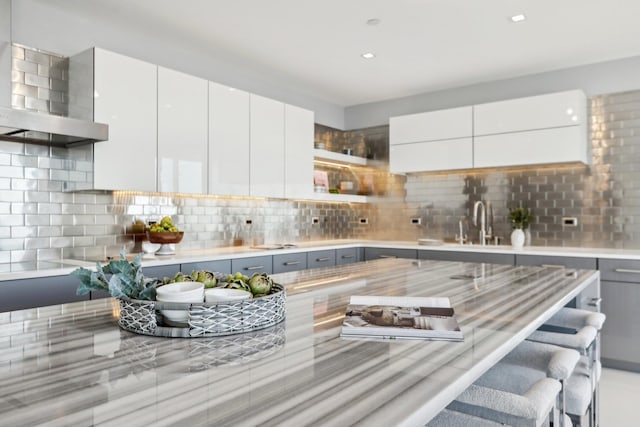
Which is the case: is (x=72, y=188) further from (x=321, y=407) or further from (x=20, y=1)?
(x=321, y=407)

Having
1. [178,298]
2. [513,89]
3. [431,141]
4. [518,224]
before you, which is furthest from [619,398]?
[178,298]

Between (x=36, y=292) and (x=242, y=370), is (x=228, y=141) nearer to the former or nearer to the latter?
(x=36, y=292)

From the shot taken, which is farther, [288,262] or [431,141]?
[431,141]

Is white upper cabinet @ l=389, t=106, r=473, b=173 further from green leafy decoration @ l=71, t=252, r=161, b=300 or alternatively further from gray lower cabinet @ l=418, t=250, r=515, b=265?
green leafy decoration @ l=71, t=252, r=161, b=300

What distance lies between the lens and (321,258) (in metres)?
4.45

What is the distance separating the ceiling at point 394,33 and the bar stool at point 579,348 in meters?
2.09

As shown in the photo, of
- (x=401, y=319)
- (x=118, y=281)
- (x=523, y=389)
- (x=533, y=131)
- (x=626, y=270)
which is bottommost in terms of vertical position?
(x=523, y=389)

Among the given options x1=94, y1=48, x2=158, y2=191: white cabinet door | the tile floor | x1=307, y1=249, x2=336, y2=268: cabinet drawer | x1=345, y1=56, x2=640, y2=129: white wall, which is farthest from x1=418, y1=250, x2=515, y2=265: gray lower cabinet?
x1=94, y1=48, x2=158, y2=191: white cabinet door

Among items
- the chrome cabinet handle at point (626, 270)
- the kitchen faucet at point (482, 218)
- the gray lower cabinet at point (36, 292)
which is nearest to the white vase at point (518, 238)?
the kitchen faucet at point (482, 218)

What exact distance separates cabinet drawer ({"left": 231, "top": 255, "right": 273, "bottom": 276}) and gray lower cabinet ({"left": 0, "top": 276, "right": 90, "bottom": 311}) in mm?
1200

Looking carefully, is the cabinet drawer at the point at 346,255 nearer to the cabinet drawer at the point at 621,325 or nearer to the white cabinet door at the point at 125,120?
the white cabinet door at the point at 125,120

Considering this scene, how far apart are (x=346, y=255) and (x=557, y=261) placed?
→ 6.32ft

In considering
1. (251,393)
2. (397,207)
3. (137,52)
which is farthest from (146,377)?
(397,207)

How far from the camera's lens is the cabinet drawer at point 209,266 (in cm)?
317
